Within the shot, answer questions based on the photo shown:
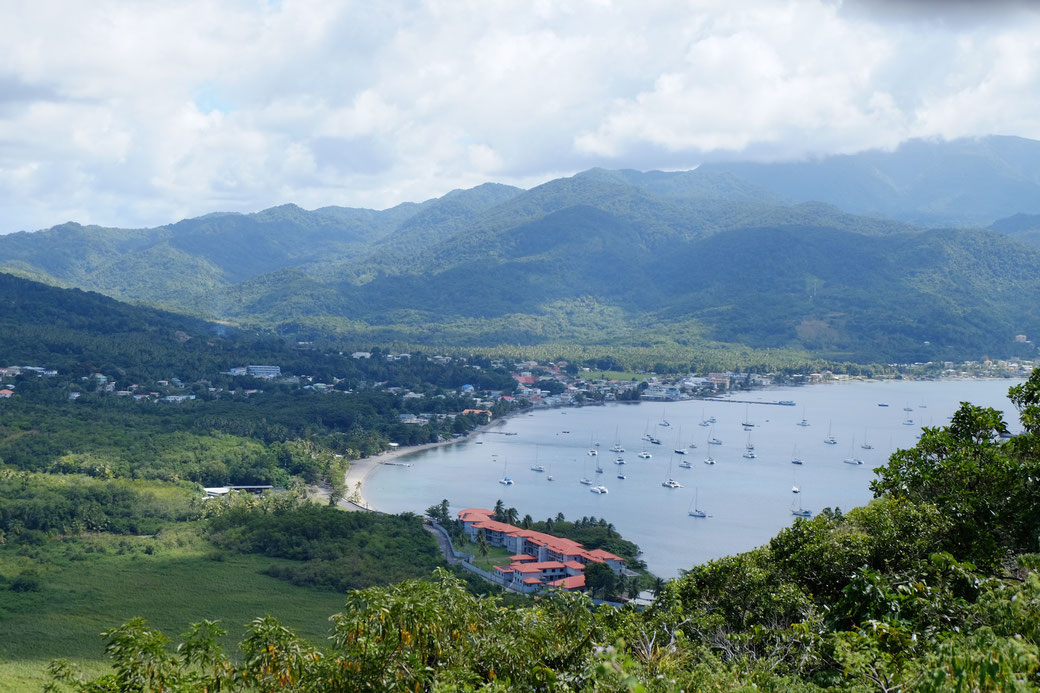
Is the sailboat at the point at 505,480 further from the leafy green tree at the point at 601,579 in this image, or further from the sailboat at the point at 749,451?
the leafy green tree at the point at 601,579

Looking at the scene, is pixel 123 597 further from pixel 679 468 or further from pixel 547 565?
pixel 679 468

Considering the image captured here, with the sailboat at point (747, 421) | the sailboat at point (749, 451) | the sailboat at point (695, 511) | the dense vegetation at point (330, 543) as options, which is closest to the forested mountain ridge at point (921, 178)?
the sailboat at point (747, 421)

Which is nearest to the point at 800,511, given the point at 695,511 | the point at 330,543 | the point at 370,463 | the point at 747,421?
the point at 695,511

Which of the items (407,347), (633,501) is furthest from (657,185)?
(633,501)

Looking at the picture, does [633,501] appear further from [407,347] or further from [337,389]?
[407,347]

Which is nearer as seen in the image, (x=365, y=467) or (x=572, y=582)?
(x=572, y=582)

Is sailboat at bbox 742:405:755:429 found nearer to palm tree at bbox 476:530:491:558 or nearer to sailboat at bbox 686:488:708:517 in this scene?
sailboat at bbox 686:488:708:517

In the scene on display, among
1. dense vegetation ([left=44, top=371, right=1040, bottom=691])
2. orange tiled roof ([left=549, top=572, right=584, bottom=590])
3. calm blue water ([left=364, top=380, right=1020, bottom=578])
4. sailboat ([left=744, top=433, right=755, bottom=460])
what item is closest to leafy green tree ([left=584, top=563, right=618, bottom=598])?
orange tiled roof ([left=549, top=572, right=584, bottom=590])
